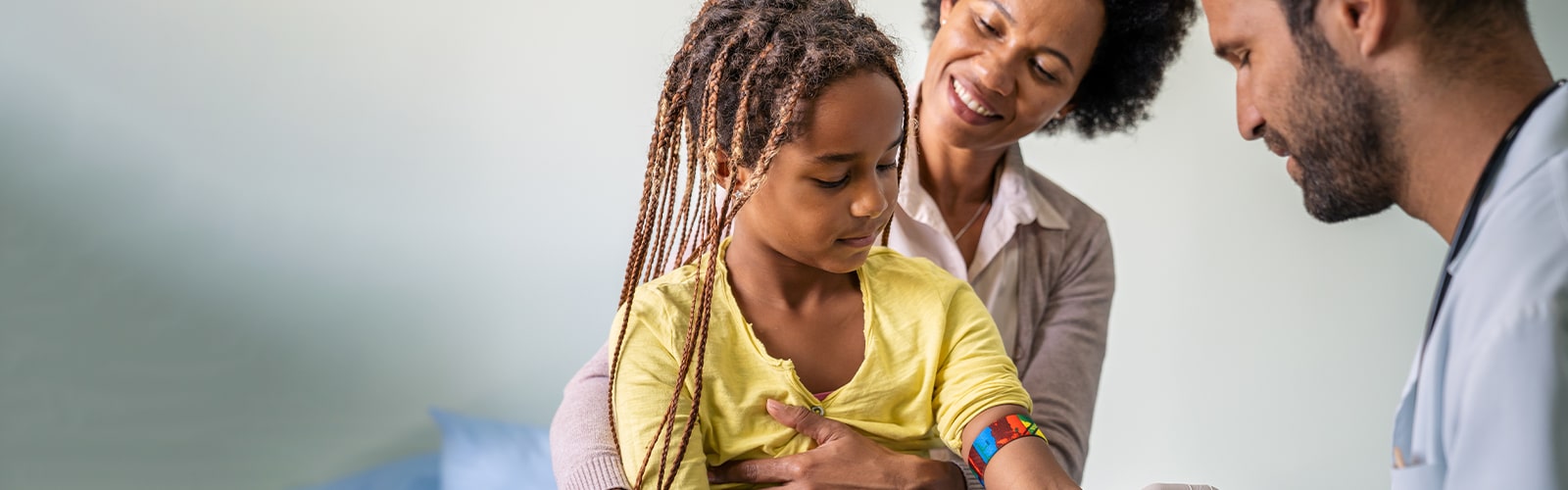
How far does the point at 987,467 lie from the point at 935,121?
29.4 inches

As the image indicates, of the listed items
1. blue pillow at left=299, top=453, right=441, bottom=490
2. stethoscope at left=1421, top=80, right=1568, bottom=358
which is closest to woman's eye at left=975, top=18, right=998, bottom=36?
stethoscope at left=1421, top=80, right=1568, bottom=358

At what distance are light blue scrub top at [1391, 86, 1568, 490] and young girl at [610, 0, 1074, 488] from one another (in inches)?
15.4

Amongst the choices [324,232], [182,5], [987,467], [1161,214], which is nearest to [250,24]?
[182,5]

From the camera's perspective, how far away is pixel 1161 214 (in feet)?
10.9

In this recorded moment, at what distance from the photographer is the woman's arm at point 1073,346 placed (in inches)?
77.0

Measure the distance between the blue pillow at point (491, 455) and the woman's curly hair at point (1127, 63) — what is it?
123cm

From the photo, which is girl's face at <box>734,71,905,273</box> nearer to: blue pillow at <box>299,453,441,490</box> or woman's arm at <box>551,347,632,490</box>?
woman's arm at <box>551,347,632,490</box>

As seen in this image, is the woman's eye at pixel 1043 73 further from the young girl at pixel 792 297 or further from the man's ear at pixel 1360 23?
the man's ear at pixel 1360 23

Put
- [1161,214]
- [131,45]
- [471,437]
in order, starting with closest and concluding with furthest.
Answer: [131,45] < [471,437] < [1161,214]

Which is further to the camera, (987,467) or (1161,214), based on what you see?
(1161,214)

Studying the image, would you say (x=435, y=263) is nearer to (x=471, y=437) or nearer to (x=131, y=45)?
(x=471, y=437)

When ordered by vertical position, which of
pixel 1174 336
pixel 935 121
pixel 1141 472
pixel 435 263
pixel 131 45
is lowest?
pixel 1141 472

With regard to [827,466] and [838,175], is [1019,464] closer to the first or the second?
[827,466]

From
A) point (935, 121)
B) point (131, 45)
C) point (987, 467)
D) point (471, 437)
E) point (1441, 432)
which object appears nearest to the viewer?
point (1441, 432)
